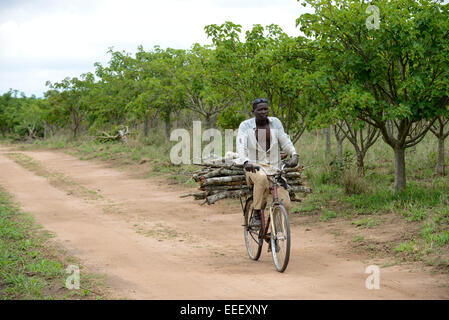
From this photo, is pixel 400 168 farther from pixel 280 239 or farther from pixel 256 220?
pixel 280 239

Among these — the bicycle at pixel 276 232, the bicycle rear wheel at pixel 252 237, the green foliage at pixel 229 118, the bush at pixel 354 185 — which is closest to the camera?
the bicycle at pixel 276 232

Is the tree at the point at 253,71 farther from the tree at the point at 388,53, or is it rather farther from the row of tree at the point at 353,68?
the tree at the point at 388,53

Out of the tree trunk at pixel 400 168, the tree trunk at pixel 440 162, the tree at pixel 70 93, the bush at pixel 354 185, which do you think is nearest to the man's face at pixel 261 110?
the tree trunk at pixel 400 168

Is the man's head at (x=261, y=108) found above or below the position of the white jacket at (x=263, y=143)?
above

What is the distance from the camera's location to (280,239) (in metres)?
5.87

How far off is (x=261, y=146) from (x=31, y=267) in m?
3.12

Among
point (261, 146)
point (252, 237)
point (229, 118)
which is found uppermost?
point (229, 118)

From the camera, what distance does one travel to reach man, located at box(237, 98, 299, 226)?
631 cm

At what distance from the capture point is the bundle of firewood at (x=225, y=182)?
1150cm

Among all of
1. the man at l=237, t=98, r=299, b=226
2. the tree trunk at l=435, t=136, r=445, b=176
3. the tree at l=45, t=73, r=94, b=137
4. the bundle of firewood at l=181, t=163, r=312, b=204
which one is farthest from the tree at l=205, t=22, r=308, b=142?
the tree at l=45, t=73, r=94, b=137

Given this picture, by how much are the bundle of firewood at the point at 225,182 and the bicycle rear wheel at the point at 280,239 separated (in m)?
5.26

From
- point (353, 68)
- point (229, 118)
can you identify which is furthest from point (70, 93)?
point (353, 68)
